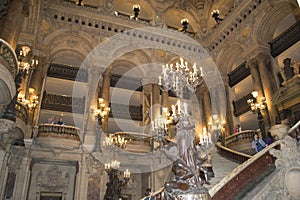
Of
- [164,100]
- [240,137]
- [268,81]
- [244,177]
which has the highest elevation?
[164,100]

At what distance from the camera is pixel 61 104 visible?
14805 mm

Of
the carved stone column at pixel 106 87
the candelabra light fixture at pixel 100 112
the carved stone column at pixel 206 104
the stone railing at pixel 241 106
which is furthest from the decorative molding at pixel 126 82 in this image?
the stone railing at pixel 241 106

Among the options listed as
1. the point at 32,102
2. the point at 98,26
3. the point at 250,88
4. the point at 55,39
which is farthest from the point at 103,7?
the point at 250,88

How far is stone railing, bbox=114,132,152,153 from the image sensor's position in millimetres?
12789

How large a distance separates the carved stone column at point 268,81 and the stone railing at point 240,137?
1.20 meters

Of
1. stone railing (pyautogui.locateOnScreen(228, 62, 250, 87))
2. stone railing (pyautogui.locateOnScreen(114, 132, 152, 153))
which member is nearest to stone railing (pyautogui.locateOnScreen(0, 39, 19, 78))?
stone railing (pyautogui.locateOnScreen(114, 132, 152, 153))

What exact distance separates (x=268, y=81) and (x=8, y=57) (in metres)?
10.9

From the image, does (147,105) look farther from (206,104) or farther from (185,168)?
(185,168)

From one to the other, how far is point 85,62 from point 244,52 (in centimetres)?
898

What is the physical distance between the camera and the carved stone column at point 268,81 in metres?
11.3

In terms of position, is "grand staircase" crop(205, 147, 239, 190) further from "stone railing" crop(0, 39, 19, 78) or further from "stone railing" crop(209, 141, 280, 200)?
"stone railing" crop(0, 39, 19, 78)

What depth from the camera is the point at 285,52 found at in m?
13.7

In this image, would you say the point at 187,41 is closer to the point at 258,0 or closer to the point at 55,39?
the point at 258,0

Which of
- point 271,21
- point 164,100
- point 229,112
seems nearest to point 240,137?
point 229,112
